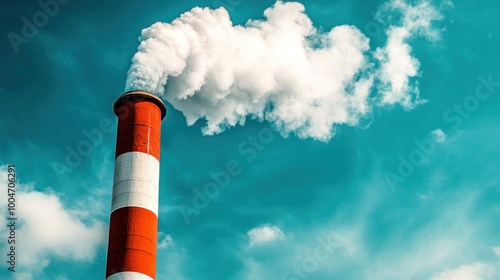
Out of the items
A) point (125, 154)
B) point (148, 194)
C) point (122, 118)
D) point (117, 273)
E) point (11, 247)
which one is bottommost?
point (117, 273)

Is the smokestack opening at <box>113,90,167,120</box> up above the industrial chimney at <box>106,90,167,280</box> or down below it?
above

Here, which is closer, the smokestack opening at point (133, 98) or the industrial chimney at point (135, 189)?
the industrial chimney at point (135, 189)

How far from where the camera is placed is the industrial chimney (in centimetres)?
2194

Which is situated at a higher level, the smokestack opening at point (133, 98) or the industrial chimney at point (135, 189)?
the smokestack opening at point (133, 98)

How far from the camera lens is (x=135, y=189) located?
76.2ft

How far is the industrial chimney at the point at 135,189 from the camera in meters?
21.9

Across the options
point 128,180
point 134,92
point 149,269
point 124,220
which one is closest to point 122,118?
point 134,92

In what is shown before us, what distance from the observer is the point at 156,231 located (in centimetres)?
2344

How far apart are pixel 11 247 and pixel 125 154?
18.5 ft

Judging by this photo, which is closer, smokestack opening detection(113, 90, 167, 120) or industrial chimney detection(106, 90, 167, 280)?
industrial chimney detection(106, 90, 167, 280)

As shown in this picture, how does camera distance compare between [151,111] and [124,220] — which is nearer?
[124,220]

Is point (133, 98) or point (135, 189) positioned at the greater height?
point (133, 98)

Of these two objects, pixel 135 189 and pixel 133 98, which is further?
pixel 133 98

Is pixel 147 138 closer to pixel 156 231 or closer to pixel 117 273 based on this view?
pixel 156 231
